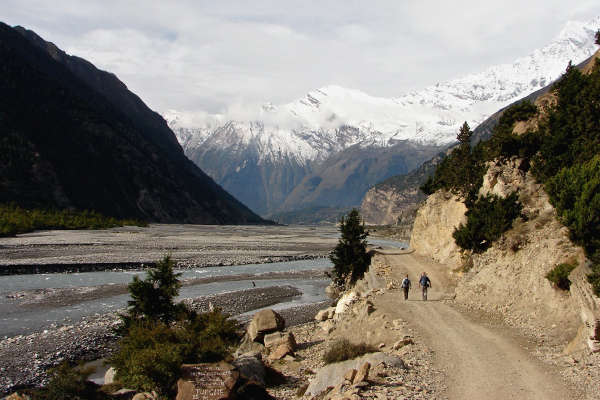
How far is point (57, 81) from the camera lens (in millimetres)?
192750

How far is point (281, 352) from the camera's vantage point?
2533 cm

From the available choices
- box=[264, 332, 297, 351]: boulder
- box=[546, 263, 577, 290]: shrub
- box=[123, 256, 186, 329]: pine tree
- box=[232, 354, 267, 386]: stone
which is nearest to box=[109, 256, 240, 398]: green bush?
box=[123, 256, 186, 329]: pine tree

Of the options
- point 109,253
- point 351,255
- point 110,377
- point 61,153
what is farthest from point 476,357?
point 61,153

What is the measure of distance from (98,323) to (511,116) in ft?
129

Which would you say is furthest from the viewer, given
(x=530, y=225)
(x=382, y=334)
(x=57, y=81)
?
(x=57, y=81)

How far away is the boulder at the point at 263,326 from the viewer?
94.0ft

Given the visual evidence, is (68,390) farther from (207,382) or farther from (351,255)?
(351,255)

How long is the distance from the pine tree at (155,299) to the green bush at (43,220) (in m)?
82.5

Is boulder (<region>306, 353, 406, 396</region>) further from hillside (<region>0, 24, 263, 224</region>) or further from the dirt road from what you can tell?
hillside (<region>0, 24, 263, 224</region>)

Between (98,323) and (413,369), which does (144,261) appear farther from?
(413,369)

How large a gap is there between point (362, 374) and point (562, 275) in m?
12.3

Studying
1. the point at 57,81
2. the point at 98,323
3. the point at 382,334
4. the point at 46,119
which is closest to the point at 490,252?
the point at 382,334

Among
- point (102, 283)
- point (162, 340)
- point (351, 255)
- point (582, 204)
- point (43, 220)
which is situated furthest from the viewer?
point (43, 220)

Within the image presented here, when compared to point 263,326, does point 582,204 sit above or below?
above
